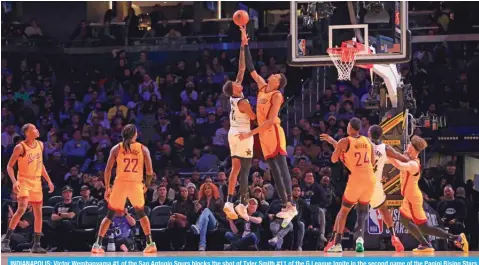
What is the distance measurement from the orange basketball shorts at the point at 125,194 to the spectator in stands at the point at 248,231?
2996mm

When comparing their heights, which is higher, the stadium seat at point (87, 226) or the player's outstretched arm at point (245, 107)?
the player's outstretched arm at point (245, 107)

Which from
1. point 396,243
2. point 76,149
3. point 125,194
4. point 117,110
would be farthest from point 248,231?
point 117,110

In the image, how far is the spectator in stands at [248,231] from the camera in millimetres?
18750

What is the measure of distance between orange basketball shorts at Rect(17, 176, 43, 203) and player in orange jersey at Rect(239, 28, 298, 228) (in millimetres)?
3202

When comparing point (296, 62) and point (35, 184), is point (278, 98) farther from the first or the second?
point (35, 184)

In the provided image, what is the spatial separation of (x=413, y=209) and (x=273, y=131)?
2314 millimetres

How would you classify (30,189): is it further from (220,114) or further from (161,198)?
(220,114)

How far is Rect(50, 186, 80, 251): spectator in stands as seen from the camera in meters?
19.8

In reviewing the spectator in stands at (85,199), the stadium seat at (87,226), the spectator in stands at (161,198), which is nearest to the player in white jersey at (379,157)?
the spectator in stands at (161,198)

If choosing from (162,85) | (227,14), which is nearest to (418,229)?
(162,85)

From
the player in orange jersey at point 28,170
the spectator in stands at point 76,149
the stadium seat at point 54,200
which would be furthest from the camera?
the spectator in stands at point 76,149

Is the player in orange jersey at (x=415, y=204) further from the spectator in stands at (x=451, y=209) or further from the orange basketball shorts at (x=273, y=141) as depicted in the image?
the spectator in stands at (x=451, y=209)

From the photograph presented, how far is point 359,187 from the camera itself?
51.2ft

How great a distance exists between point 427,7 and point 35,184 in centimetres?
1354
